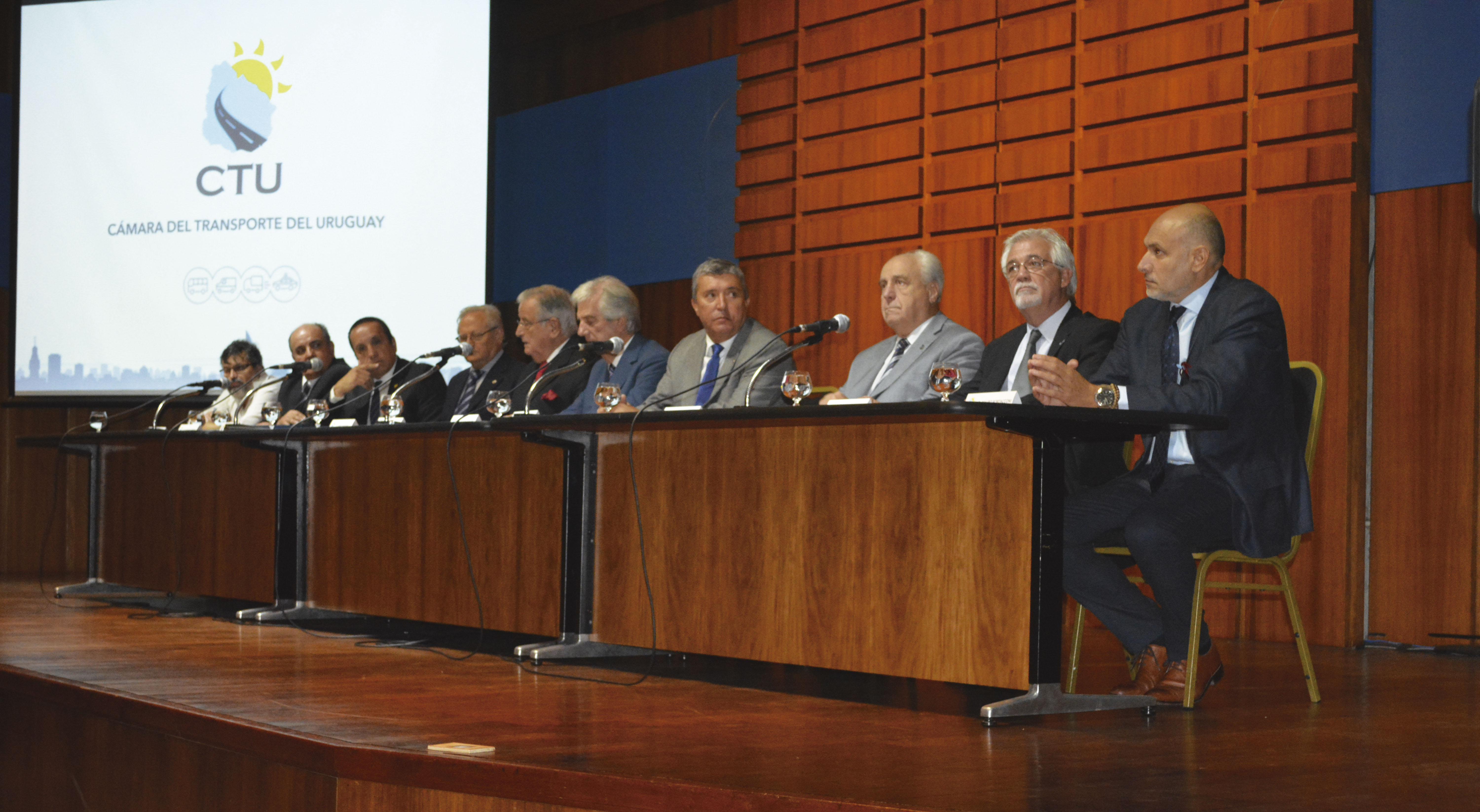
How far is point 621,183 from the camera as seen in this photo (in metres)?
7.27

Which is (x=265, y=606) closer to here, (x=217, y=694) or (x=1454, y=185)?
(x=217, y=694)

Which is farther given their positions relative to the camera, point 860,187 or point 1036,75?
point 860,187

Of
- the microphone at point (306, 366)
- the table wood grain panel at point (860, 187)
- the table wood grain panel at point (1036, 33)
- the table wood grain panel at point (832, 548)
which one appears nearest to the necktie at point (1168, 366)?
→ the table wood grain panel at point (832, 548)

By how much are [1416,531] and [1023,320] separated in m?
1.59

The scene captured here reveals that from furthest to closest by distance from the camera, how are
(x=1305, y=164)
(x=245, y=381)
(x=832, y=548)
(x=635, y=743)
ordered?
1. (x=245, y=381)
2. (x=1305, y=164)
3. (x=832, y=548)
4. (x=635, y=743)

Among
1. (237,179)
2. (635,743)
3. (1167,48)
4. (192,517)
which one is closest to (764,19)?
(1167,48)

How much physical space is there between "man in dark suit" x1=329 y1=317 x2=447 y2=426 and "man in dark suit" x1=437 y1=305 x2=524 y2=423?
9 cm

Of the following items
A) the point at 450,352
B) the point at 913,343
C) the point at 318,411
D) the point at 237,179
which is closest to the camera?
the point at 913,343

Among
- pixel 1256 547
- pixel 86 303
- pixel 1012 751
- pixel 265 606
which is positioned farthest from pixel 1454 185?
pixel 86 303

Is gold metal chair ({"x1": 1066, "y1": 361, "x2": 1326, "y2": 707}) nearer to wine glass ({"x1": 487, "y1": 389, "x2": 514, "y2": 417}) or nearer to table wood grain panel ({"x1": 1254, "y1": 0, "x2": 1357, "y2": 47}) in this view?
wine glass ({"x1": 487, "y1": 389, "x2": 514, "y2": 417})

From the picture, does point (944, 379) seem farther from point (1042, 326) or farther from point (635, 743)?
point (635, 743)

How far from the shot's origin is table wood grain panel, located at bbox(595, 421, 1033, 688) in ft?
8.96

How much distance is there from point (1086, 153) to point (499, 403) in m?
2.63

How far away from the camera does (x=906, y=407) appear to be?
2711mm
